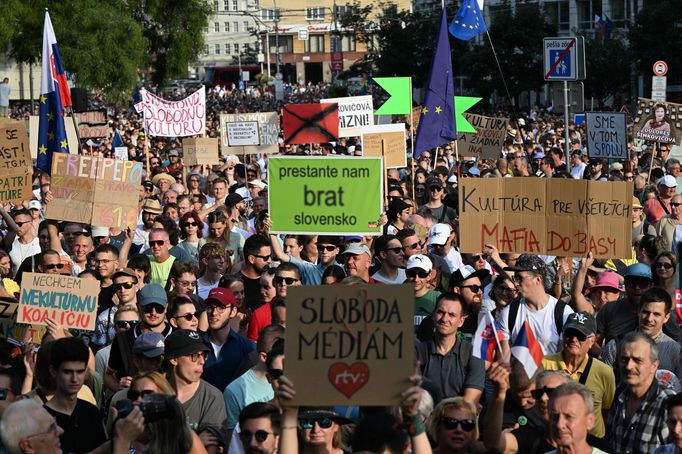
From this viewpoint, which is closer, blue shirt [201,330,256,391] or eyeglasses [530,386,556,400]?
eyeglasses [530,386,556,400]

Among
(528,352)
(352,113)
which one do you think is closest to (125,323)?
(528,352)

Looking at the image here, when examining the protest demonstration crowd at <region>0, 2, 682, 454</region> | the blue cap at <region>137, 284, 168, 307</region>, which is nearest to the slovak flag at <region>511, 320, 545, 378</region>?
the protest demonstration crowd at <region>0, 2, 682, 454</region>

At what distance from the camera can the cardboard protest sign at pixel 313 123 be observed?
16844mm

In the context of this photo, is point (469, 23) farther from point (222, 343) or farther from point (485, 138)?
point (222, 343)

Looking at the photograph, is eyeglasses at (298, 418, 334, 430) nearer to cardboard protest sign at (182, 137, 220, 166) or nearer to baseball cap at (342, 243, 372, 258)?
baseball cap at (342, 243, 372, 258)

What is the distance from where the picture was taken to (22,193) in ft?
43.0

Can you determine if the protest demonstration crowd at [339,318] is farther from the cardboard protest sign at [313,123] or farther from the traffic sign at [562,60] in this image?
the traffic sign at [562,60]

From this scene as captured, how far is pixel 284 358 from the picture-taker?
5441 mm

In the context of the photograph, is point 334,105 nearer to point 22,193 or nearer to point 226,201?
point 226,201

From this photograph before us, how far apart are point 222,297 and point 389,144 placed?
828 centimetres

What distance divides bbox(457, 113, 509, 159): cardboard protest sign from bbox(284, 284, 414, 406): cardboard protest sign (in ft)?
44.5

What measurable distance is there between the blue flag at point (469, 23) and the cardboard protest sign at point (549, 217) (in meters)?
12.3

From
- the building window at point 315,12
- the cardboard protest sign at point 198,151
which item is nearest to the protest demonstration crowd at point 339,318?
the cardboard protest sign at point 198,151

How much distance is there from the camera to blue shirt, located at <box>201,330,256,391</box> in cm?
824
